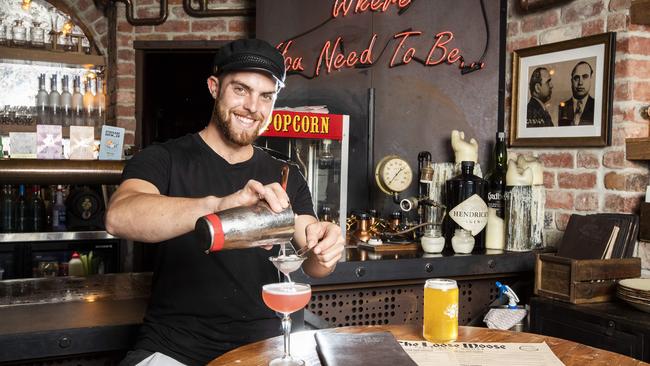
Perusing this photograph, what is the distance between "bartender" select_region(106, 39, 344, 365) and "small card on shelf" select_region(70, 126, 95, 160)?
1.33 m

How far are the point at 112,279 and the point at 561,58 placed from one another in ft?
7.66

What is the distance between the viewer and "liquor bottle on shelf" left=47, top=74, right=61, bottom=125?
16.2ft

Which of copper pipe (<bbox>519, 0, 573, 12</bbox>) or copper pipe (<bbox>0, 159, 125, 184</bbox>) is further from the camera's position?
copper pipe (<bbox>519, 0, 573, 12</bbox>)

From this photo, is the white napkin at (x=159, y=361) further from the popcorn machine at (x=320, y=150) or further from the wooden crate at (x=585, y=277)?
the wooden crate at (x=585, y=277)

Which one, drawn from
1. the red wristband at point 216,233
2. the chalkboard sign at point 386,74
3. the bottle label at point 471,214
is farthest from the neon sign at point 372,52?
the red wristband at point 216,233

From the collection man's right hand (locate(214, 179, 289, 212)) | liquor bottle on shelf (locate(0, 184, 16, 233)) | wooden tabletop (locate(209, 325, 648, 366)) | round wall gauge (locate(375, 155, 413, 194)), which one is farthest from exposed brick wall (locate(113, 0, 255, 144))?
man's right hand (locate(214, 179, 289, 212))

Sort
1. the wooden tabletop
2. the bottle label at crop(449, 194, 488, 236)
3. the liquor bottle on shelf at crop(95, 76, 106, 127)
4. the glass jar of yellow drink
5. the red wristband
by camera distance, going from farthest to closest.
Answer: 1. the liquor bottle on shelf at crop(95, 76, 106, 127)
2. the bottle label at crop(449, 194, 488, 236)
3. the glass jar of yellow drink
4. the wooden tabletop
5. the red wristband

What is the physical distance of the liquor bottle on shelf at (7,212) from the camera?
4.30 meters

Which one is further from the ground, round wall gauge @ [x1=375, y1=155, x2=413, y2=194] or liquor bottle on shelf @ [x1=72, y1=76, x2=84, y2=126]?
liquor bottle on shelf @ [x1=72, y1=76, x2=84, y2=126]

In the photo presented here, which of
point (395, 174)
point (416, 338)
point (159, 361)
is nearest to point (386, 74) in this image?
point (395, 174)

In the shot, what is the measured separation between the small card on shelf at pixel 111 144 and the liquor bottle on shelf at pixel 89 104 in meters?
2.51

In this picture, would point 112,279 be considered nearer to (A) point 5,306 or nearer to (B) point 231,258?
(A) point 5,306

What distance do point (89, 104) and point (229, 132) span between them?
3408 millimetres

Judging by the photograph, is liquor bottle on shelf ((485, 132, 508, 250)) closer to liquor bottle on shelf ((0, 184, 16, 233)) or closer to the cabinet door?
the cabinet door
